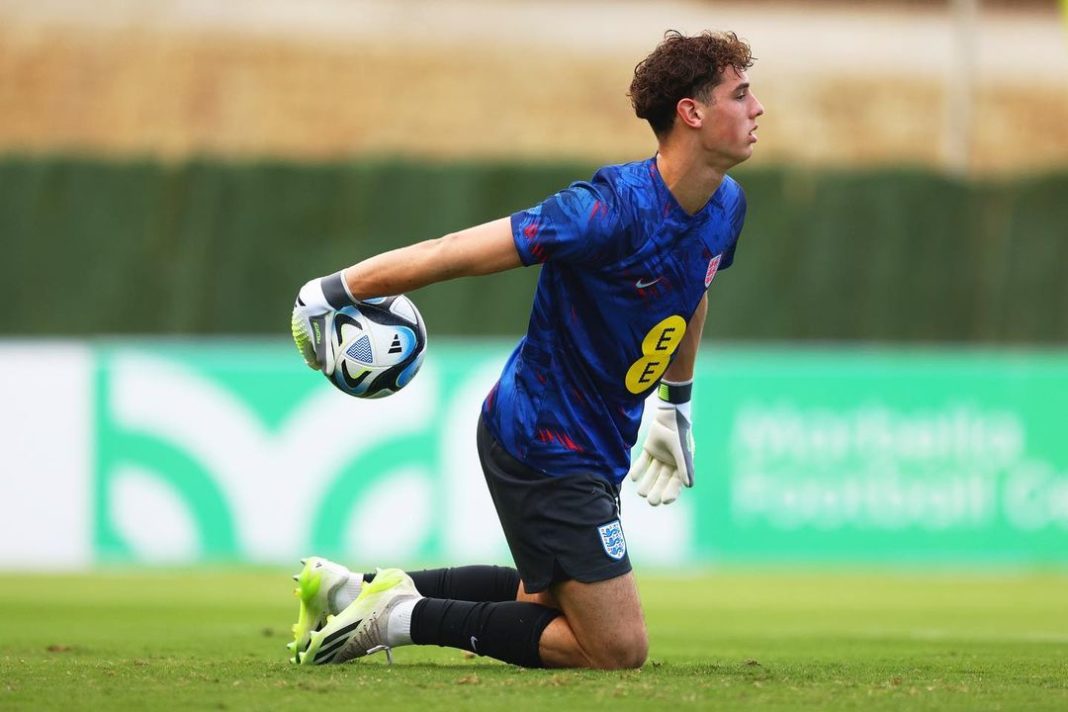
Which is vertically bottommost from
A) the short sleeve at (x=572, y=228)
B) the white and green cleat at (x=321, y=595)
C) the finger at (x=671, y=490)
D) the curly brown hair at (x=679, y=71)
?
the white and green cleat at (x=321, y=595)

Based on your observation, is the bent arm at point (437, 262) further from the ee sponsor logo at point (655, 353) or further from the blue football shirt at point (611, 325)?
the ee sponsor logo at point (655, 353)

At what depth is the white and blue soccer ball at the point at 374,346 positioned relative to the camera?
19.1 feet

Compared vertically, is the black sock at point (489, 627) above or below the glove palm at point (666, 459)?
below

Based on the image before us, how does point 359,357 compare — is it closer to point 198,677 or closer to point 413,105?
point 198,677

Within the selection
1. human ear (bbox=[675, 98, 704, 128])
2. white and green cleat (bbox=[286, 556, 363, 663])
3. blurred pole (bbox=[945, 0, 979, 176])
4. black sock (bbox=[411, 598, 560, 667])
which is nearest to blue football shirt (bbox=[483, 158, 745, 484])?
human ear (bbox=[675, 98, 704, 128])

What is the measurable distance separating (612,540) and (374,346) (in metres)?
1.14

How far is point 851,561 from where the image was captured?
13.8m

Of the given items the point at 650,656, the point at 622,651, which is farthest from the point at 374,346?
the point at 650,656

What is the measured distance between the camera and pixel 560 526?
6.09 m

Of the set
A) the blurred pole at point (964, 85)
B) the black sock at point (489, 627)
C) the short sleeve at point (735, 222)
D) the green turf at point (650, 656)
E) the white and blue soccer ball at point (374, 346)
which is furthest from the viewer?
the blurred pole at point (964, 85)

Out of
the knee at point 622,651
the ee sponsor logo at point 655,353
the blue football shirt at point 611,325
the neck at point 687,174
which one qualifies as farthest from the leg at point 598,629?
the neck at point 687,174

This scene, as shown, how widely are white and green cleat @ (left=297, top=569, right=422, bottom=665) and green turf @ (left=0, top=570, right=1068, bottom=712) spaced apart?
97 millimetres

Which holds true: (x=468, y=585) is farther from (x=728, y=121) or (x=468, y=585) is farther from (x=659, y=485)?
(x=728, y=121)

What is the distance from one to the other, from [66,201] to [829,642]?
35.6 feet
